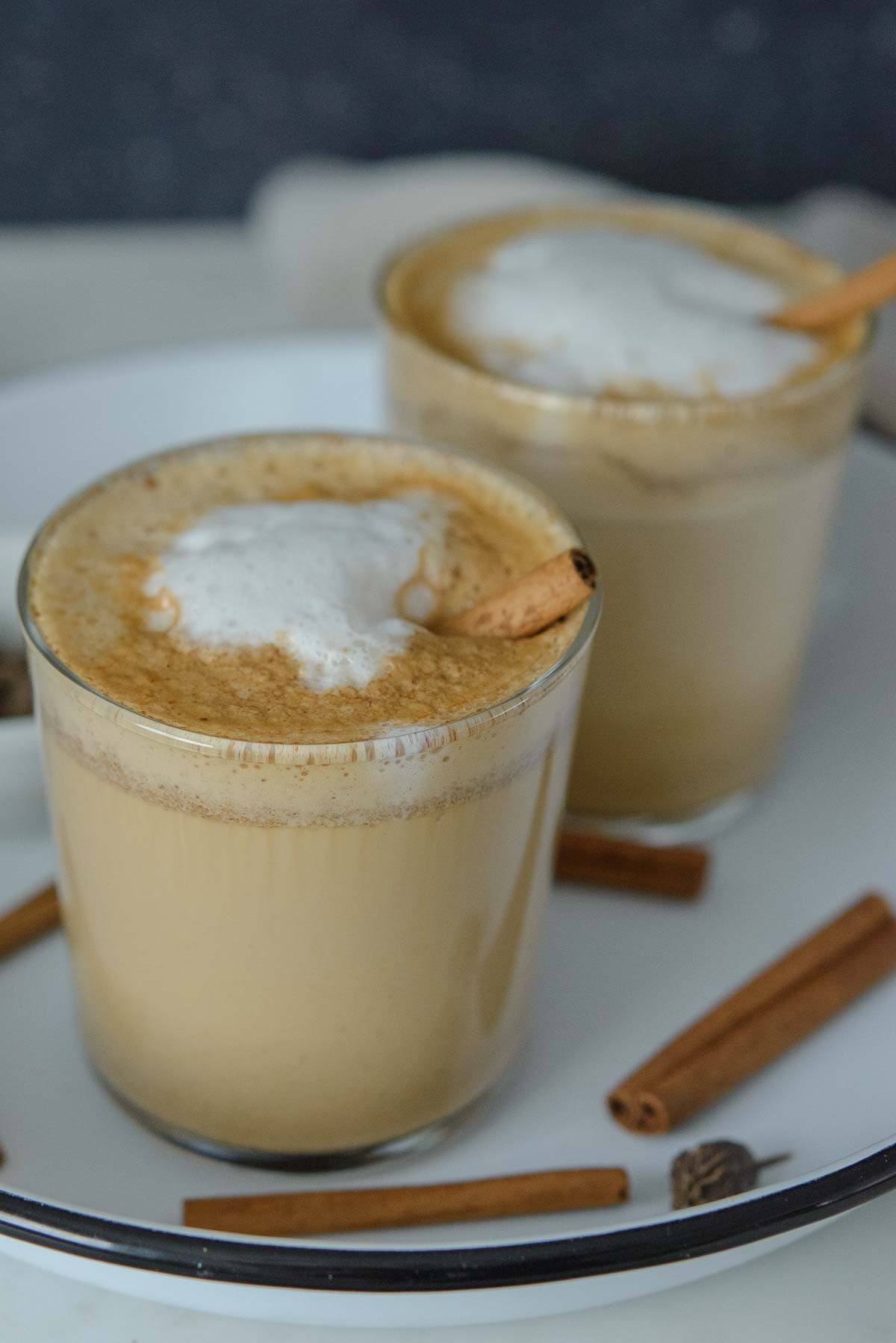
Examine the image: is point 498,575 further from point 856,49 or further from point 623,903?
point 856,49

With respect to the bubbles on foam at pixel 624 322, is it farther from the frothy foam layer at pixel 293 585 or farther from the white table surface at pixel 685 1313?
the white table surface at pixel 685 1313

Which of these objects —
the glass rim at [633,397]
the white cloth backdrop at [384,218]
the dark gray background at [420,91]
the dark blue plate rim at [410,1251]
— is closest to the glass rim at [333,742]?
the glass rim at [633,397]

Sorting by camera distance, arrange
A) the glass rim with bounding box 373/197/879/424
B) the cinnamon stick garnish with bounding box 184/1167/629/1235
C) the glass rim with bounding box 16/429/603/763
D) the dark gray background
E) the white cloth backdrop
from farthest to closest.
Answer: the dark gray background
the white cloth backdrop
the glass rim with bounding box 373/197/879/424
the cinnamon stick garnish with bounding box 184/1167/629/1235
the glass rim with bounding box 16/429/603/763

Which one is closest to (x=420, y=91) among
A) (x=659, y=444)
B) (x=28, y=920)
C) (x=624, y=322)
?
Result: (x=624, y=322)

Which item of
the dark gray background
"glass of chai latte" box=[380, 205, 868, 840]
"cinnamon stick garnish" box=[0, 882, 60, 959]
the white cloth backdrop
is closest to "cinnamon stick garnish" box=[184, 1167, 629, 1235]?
"cinnamon stick garnish" box=[0, 882, 60, 959]

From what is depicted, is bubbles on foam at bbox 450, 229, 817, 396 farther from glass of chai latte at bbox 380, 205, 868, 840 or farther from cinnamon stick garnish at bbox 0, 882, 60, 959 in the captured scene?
cinnamon stick garnish at bbox 0, 882, 60, 959
